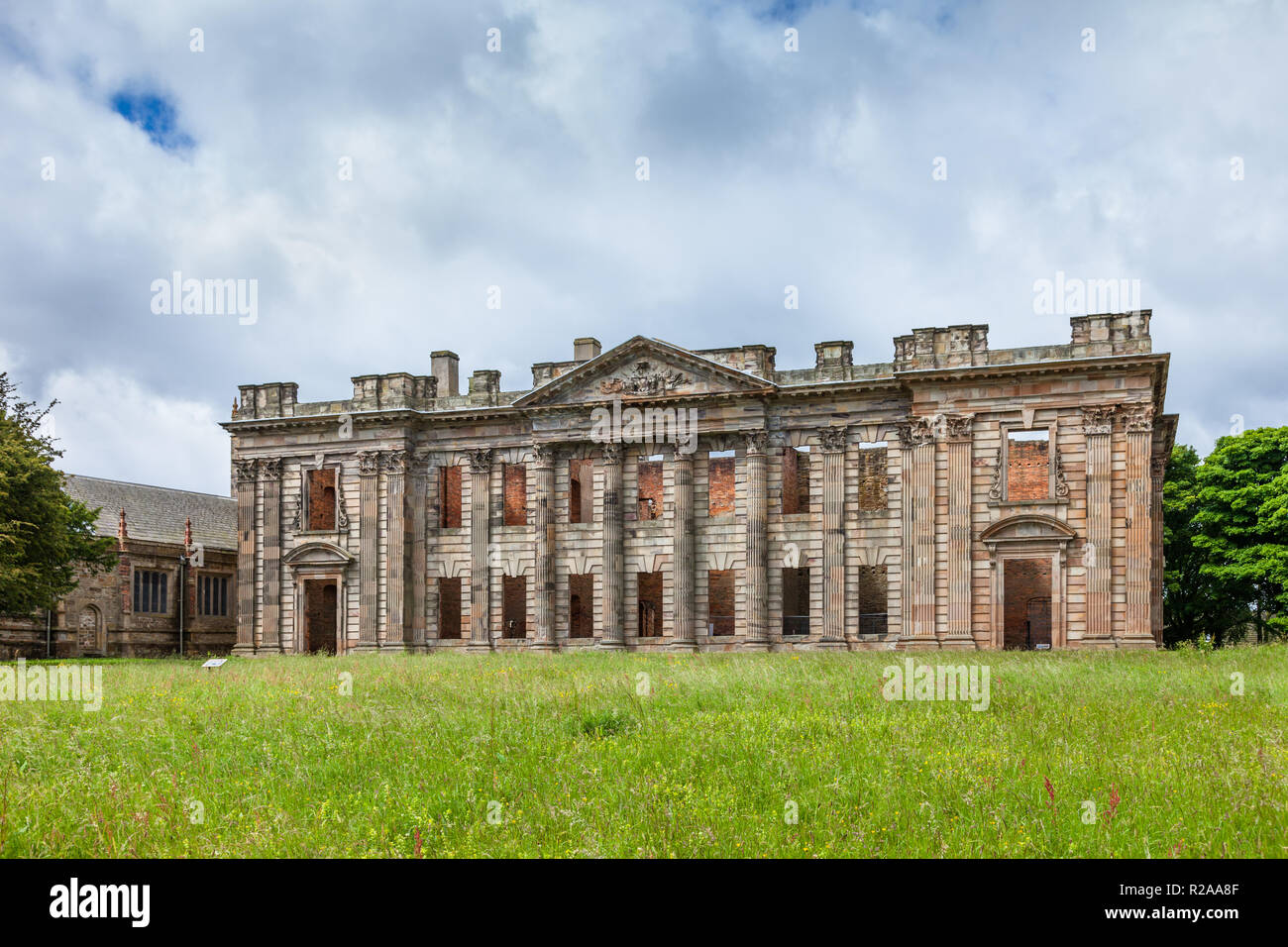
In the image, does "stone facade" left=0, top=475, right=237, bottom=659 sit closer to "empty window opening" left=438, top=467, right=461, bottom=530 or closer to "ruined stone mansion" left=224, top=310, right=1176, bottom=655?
"ruined stone mansion" left=224, top=310, right=1176, bottom=655

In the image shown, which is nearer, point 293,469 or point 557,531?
point 557,531

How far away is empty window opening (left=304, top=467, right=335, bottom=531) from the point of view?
4059 cm

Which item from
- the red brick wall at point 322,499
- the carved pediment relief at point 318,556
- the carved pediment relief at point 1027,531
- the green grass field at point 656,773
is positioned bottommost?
the green grass field at point 656,773

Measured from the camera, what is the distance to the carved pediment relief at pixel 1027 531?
107ft

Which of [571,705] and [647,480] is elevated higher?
[647,480]

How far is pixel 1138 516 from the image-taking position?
1259 inches

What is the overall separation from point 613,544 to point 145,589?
2280cm

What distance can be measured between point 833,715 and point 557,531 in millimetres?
24197

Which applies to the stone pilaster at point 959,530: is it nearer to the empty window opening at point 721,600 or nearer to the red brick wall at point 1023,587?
the red brick wall at point 1023,587

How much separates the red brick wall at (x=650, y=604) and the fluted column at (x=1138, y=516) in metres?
15.1

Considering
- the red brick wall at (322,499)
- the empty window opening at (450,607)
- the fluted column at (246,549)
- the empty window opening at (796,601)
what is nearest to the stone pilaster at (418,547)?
the empty window opening at (450,607)

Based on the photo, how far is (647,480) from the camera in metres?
39.2
